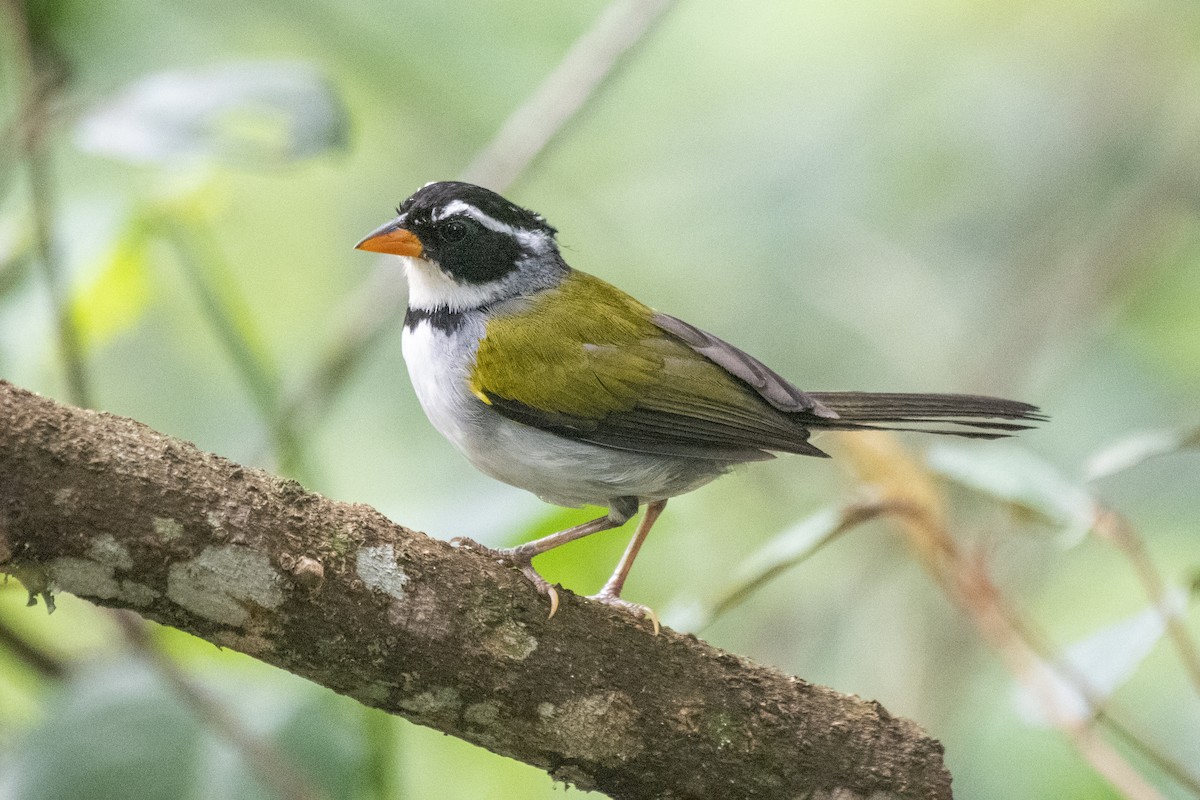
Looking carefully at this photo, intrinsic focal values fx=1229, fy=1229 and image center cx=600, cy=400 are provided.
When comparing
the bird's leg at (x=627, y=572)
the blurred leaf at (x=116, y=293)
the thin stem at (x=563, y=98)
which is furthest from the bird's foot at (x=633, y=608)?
the blurred leaf at (x=116, y=293)

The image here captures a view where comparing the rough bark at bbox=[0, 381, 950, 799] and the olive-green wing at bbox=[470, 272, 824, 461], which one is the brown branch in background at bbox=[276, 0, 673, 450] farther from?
the rough bark at bbox=[0, 381, 950, 799]

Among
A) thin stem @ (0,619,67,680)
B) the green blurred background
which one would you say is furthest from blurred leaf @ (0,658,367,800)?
the green blurred background

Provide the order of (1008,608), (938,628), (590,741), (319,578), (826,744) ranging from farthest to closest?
(938,628) < (1008,608) < (826,744) < (590,741) < (319,578)

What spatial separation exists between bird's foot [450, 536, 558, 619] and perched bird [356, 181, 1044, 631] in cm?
24

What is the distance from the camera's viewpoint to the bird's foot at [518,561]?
2799mm

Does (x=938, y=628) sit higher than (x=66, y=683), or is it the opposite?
(x=938, y=628)

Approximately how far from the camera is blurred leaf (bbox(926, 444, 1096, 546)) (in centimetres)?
327

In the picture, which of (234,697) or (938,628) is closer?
(234,697)

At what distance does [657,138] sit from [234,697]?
5.37 m

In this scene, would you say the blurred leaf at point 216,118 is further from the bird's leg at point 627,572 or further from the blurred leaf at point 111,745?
the blurred leaf at point 111,745

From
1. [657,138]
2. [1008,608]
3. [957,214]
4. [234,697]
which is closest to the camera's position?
[1008,608]

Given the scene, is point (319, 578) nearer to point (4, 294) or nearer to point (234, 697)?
point (234, 697)

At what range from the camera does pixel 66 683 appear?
412cm

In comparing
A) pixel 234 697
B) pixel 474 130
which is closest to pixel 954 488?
pixel 474 130
